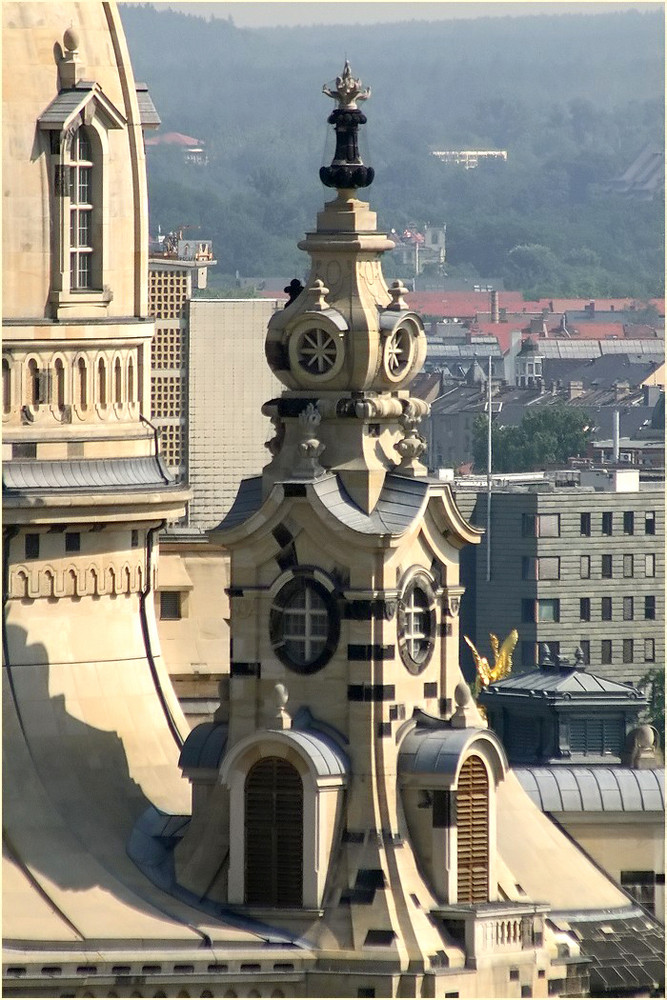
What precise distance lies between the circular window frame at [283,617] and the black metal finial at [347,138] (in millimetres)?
5598

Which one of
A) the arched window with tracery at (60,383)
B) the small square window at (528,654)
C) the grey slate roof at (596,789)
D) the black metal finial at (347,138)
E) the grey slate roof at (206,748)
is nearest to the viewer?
the grey slate roof at (206,748)

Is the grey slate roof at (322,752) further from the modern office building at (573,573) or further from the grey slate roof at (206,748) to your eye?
the modern office building at (573,573)

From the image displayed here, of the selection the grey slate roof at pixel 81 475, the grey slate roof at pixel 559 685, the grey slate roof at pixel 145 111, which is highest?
the grey slate roof at pixel 145 111

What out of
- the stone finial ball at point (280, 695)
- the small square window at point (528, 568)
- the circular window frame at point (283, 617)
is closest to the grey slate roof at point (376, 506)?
the circular window frame at point (283, 617)

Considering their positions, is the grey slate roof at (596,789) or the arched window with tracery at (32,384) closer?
the arched window with tracery at (32,384)

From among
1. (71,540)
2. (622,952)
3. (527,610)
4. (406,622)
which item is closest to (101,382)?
(71,540)

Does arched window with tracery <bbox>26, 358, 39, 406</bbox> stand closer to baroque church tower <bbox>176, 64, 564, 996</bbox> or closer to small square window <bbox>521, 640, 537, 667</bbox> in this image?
baroque church tower <bbox>176, 64, 564, 996</bbox>

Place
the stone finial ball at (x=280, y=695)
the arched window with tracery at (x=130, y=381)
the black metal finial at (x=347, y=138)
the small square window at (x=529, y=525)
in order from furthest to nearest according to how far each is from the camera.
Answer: the small square window at (x=529, y=525)
the arched window with tracery at (x=130, y=381)
the black metal finial at (x=347, y=138)
the stone finial ball at (x=280, y=695)

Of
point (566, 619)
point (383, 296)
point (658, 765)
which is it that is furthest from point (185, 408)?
point (383, 296)

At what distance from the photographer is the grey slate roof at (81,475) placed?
65.7 meters

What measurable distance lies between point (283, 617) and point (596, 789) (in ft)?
33.8

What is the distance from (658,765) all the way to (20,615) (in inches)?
472

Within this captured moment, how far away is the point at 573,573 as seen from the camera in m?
168

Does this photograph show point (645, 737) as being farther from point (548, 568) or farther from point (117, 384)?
point (548, 568)
